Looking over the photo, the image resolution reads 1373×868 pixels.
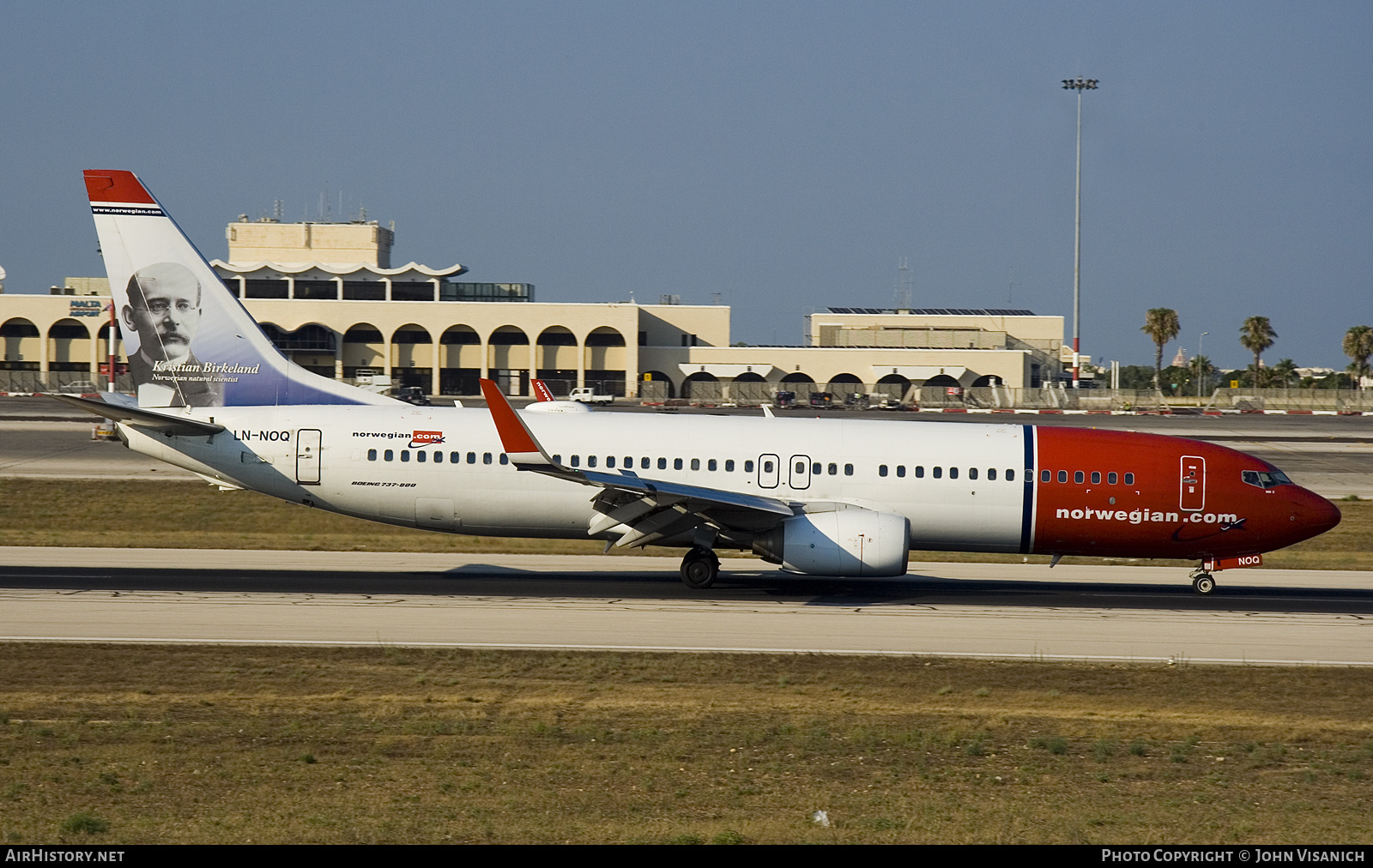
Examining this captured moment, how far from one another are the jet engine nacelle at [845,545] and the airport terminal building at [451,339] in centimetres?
8585

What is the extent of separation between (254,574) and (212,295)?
638 cm

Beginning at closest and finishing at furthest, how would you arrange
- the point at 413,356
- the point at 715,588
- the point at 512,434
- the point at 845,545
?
the point at 512,434 < the point at 845,545 < the point at 715,588 < the point at 413,356

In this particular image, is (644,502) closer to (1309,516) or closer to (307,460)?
(307,460)

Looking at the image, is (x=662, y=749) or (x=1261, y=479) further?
(x=1261, y=479)

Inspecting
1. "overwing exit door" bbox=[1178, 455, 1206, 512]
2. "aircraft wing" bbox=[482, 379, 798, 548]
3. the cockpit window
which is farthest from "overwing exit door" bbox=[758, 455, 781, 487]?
the cockpit window

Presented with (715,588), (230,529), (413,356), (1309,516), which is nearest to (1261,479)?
(1309,516)

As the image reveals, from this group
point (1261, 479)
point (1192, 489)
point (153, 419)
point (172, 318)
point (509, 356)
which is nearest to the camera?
point (153, 419)

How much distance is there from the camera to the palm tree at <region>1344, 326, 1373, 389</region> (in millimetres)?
136250

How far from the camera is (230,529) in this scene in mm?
36094

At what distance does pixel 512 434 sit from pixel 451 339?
89759mm

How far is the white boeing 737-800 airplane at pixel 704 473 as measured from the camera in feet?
86.9

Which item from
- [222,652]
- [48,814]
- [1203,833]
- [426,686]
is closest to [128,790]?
[48,814]

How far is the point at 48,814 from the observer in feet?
38.3

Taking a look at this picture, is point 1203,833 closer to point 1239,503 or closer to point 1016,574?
point 1239,503
